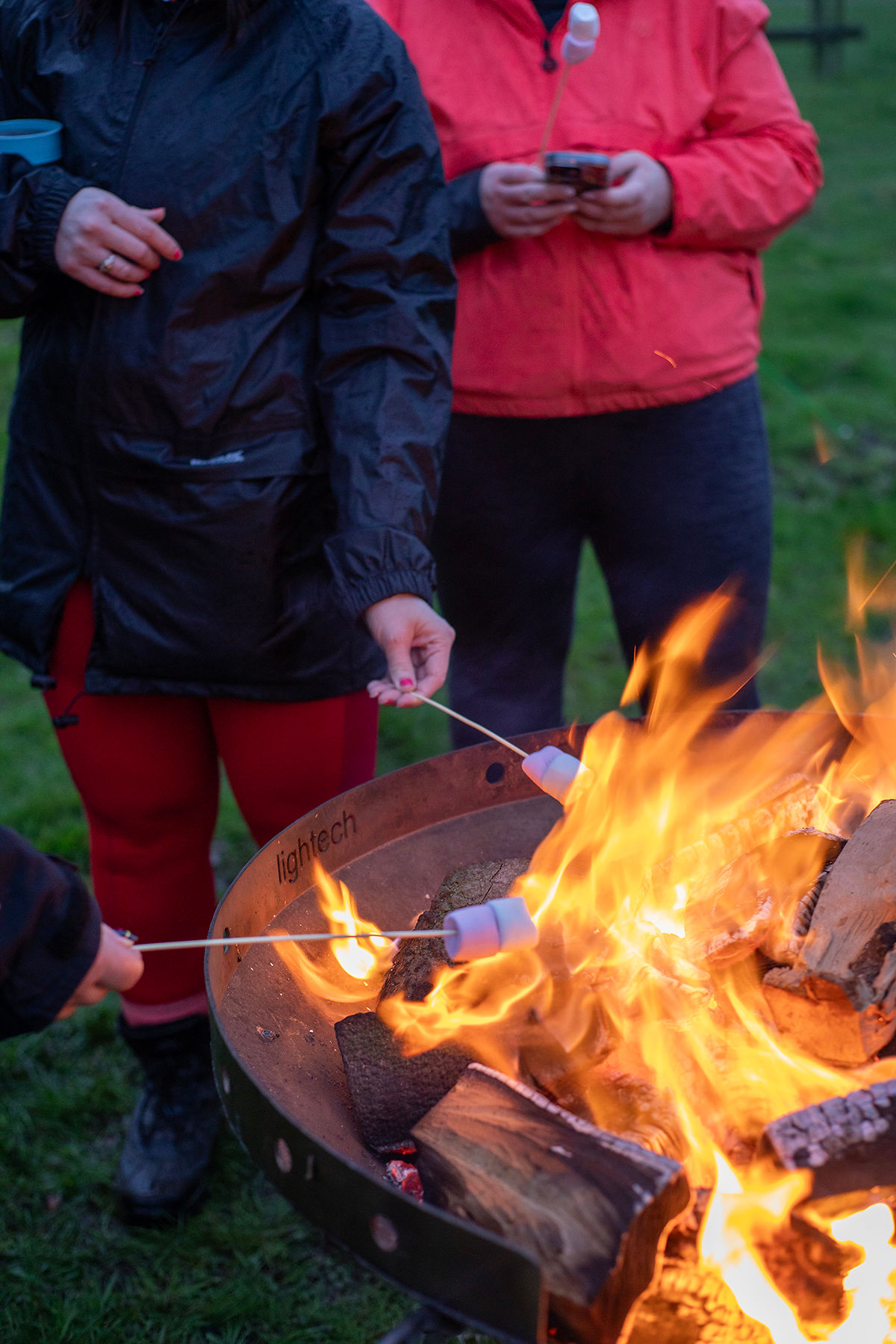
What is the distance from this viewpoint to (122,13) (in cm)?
165

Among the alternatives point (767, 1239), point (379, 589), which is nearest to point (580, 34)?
point (379, 589)

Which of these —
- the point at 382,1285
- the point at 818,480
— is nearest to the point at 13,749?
the point at 382,1285

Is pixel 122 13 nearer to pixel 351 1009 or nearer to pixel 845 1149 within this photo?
pixel 351 1009

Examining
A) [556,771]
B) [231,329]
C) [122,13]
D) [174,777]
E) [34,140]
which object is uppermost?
[122,13]

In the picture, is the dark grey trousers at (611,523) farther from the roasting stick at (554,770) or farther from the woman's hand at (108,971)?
the woman's hand at (108,971)

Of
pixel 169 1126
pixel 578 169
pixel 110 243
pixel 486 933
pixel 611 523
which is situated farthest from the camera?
pixel 611 523

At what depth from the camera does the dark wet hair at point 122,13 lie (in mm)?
1622

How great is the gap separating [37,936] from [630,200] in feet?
4.99

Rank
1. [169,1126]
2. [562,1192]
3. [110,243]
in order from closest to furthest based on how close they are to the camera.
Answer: [562,1192] → [110,243] → [169,1126]

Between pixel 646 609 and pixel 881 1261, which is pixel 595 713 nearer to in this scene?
pixel 646 609

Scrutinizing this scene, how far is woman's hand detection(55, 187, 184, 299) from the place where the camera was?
5.22ft

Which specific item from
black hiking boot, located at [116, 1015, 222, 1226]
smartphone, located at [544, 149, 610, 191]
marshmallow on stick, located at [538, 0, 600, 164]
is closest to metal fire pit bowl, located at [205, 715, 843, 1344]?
black hiking boot, located at [116, 1015, 222, 1226]

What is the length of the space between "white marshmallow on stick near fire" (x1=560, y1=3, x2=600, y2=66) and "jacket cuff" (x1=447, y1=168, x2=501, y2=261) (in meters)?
0.26

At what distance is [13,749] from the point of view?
3.53 m
